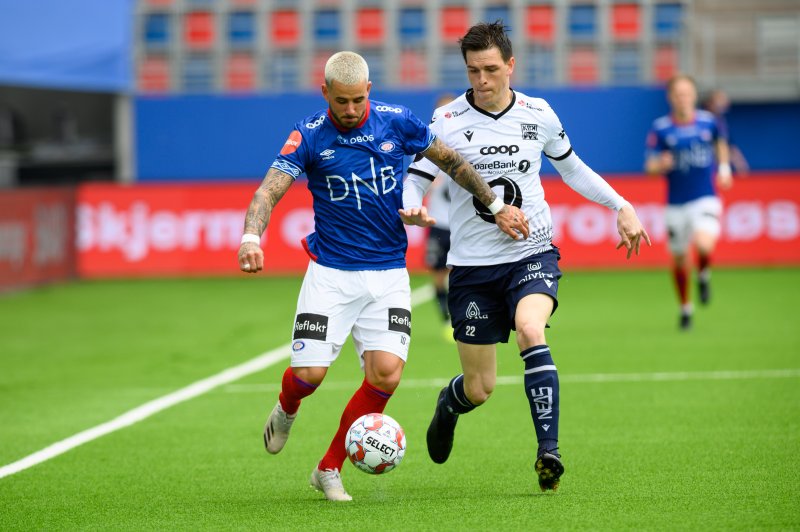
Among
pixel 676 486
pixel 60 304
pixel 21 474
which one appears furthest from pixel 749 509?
pixel 60 304

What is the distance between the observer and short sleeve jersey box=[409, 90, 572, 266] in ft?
22.7

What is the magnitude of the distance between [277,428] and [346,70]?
189 cm

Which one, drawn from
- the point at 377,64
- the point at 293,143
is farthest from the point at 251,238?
the point at 377,64

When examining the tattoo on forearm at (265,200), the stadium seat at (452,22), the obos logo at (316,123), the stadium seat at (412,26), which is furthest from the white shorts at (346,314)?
the stadium seat at (412,26)

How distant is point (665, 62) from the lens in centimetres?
2623

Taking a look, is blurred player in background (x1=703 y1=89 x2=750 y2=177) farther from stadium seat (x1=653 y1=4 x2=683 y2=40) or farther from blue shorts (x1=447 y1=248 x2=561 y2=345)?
blue shorts (x1=447 y1=248 x2=561 y2=345)

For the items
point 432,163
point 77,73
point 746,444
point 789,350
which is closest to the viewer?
point 432,163

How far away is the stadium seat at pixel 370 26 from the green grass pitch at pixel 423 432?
1142 centimetres

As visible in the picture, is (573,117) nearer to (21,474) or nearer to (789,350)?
(789,350)

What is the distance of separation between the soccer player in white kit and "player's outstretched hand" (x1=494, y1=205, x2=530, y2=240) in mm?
192

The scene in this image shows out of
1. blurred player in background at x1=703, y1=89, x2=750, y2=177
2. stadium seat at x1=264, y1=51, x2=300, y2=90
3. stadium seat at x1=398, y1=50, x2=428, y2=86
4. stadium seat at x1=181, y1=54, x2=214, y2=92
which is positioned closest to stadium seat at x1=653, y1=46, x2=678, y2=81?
blurred player in background at x1=703, y1=89, x2=750, y2=177

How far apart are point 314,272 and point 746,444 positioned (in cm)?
274

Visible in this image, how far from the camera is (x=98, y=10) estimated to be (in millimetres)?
24312

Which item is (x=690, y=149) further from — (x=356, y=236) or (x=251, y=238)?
(x=251, y=238)
